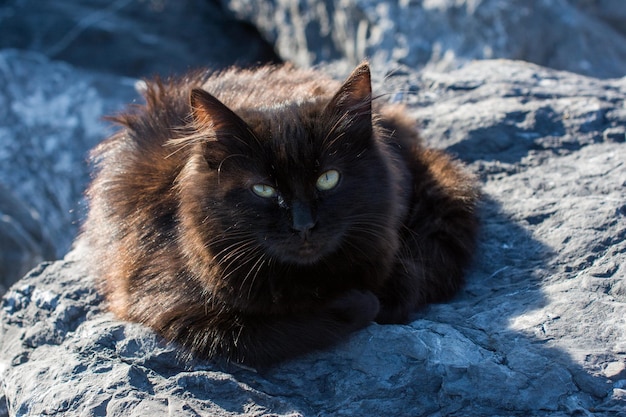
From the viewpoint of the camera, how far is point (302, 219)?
9.91ft

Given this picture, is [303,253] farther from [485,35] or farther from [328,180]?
[485,35]

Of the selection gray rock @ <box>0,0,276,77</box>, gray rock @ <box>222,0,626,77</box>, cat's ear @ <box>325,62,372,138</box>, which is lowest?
cat's ear @ <box>325,62,372,138</box>

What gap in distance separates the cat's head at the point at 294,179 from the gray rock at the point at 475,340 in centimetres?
50

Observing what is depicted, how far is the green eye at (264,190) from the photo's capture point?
3121 millimetres

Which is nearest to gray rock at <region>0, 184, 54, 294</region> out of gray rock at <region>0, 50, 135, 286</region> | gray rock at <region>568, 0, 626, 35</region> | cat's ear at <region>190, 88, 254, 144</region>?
gray rock at <region>0, 50, 135, 286</region>

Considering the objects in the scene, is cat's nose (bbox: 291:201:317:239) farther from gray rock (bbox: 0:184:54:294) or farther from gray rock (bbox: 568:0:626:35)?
gray rock (bbox: 568:0:626:35)

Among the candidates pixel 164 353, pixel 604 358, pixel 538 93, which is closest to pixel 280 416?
pixel 164 353

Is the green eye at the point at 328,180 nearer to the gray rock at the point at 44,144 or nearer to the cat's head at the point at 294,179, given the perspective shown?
the cat's head at the point at 294,179

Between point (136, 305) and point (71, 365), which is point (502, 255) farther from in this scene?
point (71, 365)

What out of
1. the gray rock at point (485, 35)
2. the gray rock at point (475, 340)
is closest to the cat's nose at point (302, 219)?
the gray rock at point (475, 340)

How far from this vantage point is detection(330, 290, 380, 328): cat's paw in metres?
3.28

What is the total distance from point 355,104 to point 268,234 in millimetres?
709

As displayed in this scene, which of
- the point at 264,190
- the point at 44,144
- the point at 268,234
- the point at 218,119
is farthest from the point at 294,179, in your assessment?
the point at 44,144

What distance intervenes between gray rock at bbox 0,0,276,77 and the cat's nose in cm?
588
